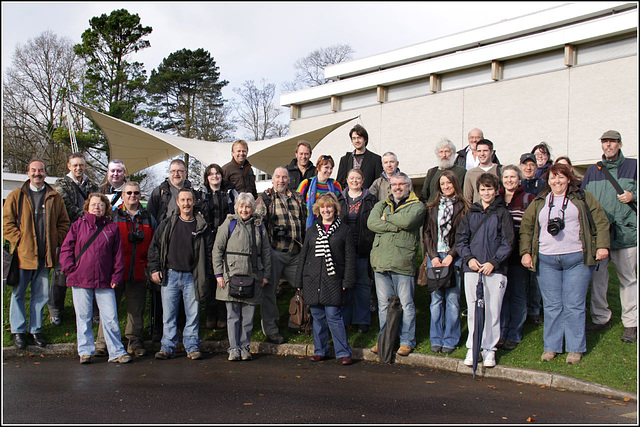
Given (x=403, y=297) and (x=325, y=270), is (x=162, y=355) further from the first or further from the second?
(x=403, y=297)

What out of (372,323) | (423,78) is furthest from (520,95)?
(372,323)

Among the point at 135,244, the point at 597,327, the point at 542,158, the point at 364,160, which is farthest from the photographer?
the point at 364,160

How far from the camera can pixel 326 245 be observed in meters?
7.45

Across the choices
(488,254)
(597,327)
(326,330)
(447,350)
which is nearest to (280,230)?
(326,330)

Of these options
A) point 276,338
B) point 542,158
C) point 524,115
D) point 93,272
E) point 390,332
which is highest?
point 524,115

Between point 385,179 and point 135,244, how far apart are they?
333 cm

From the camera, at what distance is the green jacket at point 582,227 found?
661 cm

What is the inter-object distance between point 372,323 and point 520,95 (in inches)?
756

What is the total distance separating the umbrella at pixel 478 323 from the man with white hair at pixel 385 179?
1914mm

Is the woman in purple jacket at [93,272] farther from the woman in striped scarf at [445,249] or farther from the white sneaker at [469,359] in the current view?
the white sneaker at [469,359]

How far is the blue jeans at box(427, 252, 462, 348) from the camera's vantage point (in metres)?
7.25

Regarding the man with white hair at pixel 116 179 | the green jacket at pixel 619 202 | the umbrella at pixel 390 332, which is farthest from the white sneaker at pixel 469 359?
the man with white hair at pixel 116 179

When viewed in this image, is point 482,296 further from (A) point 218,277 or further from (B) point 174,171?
(B) point 174,171

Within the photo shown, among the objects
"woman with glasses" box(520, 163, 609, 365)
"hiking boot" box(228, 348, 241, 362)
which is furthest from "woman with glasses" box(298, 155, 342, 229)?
"woman with glasses" box(520, 163, 609, 365)
